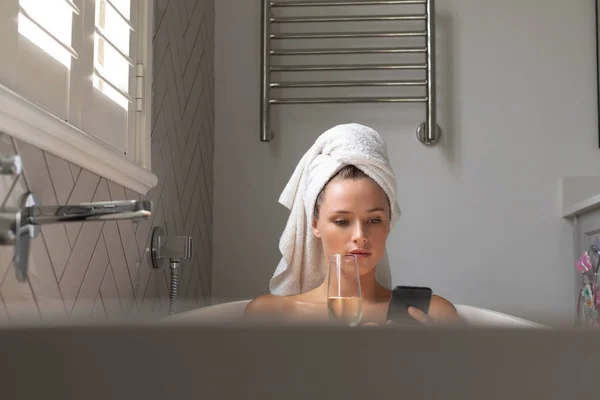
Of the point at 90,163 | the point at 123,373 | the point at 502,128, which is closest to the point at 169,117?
the point at 90,163

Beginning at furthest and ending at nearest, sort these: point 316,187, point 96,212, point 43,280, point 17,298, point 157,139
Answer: point 157,139 < point 316,187 < point 43,280 < point 17,298 < point 96,212

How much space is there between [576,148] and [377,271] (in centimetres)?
127

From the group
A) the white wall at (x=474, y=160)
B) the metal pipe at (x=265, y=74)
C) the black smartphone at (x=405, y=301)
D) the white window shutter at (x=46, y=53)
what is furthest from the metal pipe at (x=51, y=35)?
the white wall at (x=474, y=160)

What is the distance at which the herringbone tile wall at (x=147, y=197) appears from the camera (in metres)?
1.45

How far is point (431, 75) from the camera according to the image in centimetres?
284

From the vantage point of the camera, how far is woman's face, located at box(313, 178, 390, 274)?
1.82 metres

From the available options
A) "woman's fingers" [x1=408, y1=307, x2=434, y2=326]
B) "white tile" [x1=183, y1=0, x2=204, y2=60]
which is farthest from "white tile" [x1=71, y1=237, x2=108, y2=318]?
"white tile" [x1=183, y1=0, x2=204, y2=60]

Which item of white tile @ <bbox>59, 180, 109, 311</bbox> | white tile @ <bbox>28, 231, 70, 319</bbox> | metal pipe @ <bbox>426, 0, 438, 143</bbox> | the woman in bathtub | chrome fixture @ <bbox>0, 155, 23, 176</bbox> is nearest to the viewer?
chrome fixture @ <bbox>0, 155, 23, 176</bbox>

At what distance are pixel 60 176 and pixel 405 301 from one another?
87cm

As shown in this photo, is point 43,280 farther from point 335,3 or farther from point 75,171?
point 335,3

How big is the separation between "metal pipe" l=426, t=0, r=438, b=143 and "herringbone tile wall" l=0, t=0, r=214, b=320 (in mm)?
877

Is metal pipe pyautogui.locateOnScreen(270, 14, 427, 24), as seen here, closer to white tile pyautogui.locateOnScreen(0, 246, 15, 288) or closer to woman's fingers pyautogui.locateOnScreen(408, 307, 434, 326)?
woman's fingers pyautogui.locateOnScreen(408, 307, 434, 326)

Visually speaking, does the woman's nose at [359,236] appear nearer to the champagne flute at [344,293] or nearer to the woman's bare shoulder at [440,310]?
the woman's bare shoulder at [440,310]

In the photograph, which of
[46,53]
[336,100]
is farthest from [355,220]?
[336,100]
